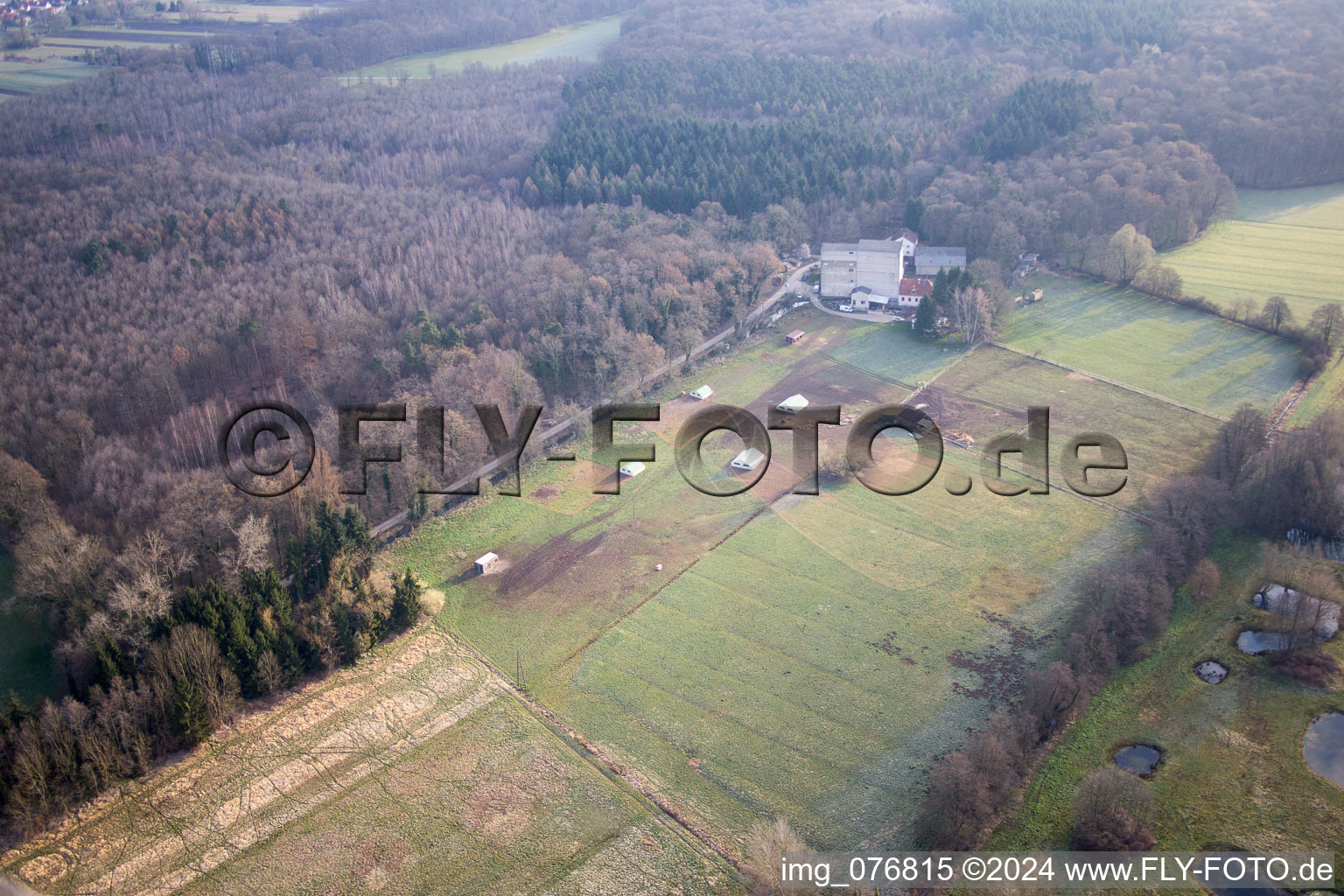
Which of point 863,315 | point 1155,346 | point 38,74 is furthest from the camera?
point 38,74

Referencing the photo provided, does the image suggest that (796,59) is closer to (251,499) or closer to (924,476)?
(924,476)

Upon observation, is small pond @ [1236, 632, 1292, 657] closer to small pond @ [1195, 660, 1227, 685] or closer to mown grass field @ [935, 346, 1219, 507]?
small pond @ [1195, 660, 1227, 685]

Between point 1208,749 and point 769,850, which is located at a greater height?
point 769,850

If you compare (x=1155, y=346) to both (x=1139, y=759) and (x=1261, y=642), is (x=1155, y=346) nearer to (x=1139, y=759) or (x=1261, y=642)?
(x=1261, y=642)

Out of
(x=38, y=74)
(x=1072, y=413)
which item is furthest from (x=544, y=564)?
(x=38, y=74)

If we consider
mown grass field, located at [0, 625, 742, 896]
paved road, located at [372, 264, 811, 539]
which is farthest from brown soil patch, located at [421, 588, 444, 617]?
paved road, located at [372, 264, 811, 539]
